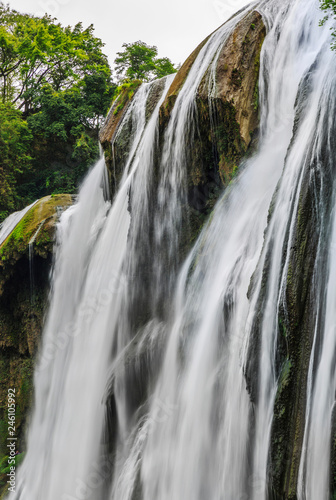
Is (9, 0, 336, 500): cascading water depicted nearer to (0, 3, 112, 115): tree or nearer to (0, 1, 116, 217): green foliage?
(0, 1, 116, 217): green foliage

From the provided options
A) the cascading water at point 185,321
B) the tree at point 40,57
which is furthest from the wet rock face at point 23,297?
the tree at point 40,57

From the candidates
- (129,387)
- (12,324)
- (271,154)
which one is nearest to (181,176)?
(271,154)

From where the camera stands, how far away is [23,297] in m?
11.5

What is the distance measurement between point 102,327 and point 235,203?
3.47 meters

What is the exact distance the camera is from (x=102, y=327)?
25.7ft

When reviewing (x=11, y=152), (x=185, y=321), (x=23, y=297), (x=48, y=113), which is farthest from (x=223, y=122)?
(x=48, y=113)

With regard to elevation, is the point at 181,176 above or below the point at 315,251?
above

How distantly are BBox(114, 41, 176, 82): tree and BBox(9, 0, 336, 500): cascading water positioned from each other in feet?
39.0

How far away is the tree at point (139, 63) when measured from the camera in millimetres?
21500

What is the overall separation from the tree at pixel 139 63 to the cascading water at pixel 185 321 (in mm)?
11898

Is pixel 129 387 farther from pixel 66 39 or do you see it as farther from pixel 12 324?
pixel 66 39

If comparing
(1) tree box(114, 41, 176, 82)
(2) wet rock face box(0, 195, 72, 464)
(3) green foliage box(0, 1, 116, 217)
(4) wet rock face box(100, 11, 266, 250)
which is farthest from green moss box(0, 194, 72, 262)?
(1) tree box(114, 41, 176, 82)

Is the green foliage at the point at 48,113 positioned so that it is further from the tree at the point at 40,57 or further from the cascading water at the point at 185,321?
the cascading water at the point at 185,321

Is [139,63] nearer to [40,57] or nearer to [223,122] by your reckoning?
[40,57]
